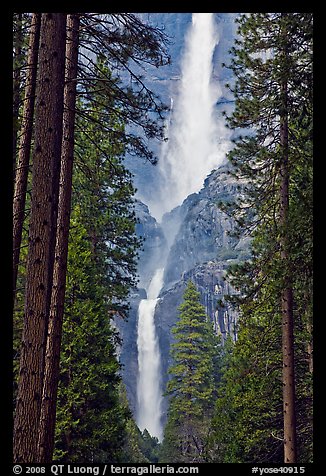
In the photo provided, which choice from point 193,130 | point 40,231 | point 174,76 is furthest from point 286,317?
point 174,76

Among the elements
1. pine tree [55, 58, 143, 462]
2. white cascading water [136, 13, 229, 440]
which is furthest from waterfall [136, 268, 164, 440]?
pine tree [55, 58, 143, 462]

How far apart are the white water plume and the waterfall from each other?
155ft

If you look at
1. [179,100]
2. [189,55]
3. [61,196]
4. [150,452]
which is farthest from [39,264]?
[189,55]

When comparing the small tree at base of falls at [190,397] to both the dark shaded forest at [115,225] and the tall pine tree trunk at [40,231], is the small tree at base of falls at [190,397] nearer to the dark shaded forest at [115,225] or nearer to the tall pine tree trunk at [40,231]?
the dark shaded forest at [115,225]

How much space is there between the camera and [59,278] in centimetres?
489

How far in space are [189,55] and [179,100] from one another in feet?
44.0

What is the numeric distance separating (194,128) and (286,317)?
101m

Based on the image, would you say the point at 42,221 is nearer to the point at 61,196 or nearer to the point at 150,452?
the point at 61,196

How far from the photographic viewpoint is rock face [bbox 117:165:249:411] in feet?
146

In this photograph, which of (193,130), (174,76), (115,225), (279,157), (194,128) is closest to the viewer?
(279,157)

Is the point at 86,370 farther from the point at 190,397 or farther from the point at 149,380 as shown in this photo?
the point at 149,380

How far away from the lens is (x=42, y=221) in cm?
387

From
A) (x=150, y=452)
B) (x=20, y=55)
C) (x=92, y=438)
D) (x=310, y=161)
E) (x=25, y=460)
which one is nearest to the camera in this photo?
(x=25, y=460)

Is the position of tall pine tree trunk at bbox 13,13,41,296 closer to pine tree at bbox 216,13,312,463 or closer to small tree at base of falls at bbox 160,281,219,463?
pine tree at bbox 216,13,312,463
